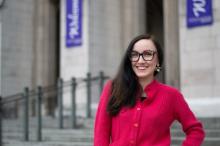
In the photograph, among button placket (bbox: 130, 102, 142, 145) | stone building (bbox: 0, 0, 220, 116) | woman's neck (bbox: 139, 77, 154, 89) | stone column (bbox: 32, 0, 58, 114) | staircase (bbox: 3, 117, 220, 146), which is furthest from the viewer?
stone column (bbox: 32, 0, 58, 114)

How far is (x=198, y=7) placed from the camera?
399 inches

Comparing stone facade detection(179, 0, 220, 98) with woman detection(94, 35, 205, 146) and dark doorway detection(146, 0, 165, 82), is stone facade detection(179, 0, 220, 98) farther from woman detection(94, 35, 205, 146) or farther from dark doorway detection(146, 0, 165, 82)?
dark doorway detection(146, 0, 165, 82)

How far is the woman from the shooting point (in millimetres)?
2289

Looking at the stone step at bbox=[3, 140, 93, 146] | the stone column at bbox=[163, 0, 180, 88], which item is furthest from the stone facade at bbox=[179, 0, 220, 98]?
the stone step at bbox=[3, 140, 93, 146]

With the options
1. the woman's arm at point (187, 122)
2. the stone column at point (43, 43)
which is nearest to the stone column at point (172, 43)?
the stone column at point (43, 43)

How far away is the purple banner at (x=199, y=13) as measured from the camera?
9945 millimetres

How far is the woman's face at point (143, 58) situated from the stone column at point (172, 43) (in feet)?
33.8

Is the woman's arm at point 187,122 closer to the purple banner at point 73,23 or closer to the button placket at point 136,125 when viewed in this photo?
the button placket at point 136,125

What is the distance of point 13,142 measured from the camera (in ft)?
31.6

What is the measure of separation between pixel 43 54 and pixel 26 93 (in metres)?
5.91

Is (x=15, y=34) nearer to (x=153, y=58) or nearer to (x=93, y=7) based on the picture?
(x=93, y=7)

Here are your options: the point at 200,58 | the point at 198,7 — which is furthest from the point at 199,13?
the point at 200,58

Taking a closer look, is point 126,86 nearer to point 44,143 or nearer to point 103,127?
point 103,127

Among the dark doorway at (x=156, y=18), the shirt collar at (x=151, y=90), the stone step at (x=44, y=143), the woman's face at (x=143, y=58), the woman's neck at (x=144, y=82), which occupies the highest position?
the dark doorway at (x=156, y=18)
